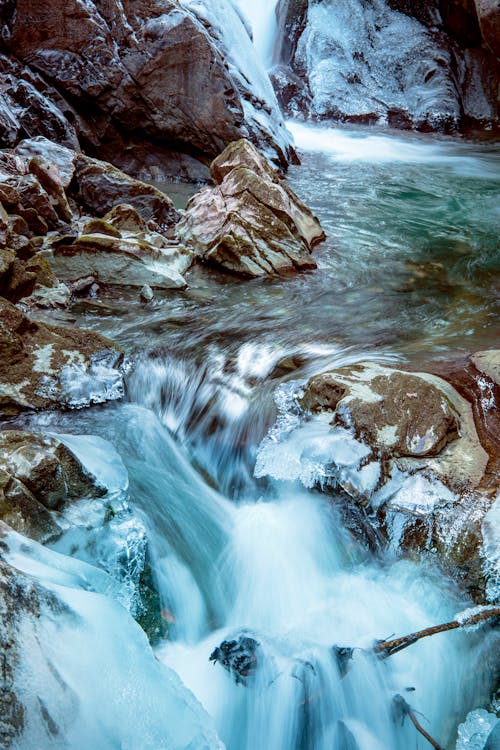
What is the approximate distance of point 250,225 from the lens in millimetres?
5867

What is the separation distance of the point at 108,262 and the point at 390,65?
1570 cm

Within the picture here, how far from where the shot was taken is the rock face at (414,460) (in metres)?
2.38

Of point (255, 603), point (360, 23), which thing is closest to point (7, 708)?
point (255, 603)

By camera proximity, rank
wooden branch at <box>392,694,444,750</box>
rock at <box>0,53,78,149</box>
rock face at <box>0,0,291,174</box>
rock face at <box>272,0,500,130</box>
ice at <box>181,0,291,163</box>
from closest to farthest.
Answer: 1. wooden branch at <box>392,694,444,750</box>
2. rock at <box>0,53,78,149</box>
3. rock face at <box>0,0,291,174</box>
4. ice at <box>181,0,291,163</box>
5. rock face at <box>272,0,500,130</box>

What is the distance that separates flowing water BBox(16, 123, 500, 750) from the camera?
81.8 inches

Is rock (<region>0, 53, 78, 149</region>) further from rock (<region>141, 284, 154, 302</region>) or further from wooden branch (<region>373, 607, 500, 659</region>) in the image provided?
wooden branch (<region>373, 607, 500, 659</region>)

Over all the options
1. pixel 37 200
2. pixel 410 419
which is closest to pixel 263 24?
pixel 37 200

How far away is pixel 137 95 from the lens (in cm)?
970

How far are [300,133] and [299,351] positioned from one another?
13.3 metres

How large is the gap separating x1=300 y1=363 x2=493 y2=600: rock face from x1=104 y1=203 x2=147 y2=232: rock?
12.4ft

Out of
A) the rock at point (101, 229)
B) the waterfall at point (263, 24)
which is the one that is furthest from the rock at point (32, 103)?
the waterfall at point (263, 24)

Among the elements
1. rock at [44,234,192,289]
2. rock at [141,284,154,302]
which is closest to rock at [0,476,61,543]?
rock at [141,284,154,302]

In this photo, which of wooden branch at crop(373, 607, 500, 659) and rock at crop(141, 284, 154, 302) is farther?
rock at crop(141, 284, 154, 302)

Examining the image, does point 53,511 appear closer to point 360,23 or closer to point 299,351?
point 299,351
